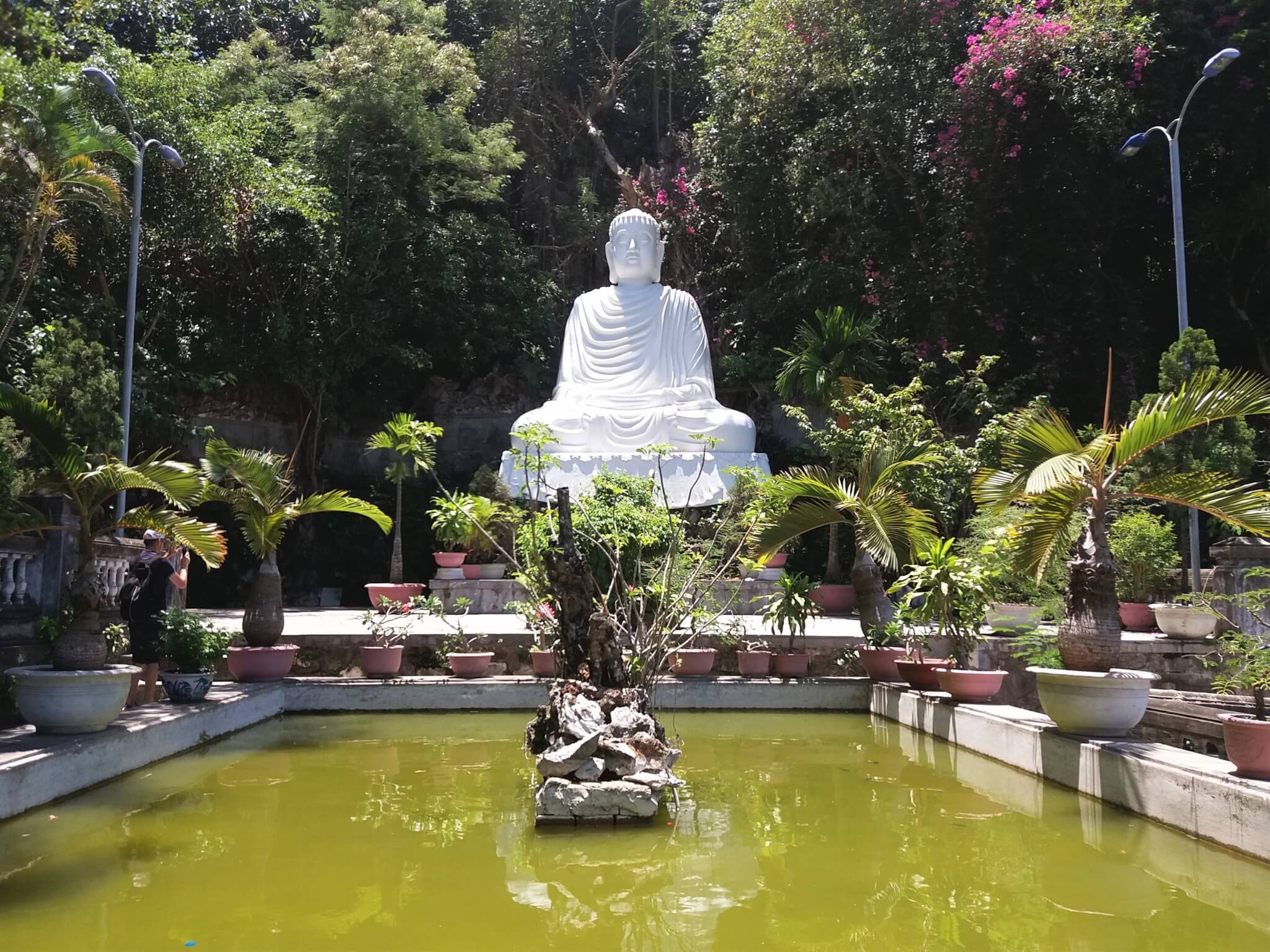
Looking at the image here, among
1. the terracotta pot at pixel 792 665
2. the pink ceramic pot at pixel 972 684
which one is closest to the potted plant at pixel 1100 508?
the pink ceramic pot at pixel 972 684

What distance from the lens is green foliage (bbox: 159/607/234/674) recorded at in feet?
24.8

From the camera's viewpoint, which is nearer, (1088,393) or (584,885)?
(584,885)

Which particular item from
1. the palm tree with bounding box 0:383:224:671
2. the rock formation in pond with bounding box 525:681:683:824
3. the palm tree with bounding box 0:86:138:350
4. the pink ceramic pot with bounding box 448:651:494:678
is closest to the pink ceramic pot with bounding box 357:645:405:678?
the pink ceramic pot with bounding box 448:651:494:678

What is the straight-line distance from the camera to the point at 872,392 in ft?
39.3

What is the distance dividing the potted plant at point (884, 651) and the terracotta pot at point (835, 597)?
327cm

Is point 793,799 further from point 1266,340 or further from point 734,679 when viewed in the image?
point 1266,340

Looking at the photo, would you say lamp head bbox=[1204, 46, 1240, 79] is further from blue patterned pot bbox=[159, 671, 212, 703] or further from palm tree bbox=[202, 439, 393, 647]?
blue patterned pot bbox=[159, 671, 212, 703]

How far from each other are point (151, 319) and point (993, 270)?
1255 centimetres

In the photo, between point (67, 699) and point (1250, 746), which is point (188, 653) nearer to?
point (67, 699)

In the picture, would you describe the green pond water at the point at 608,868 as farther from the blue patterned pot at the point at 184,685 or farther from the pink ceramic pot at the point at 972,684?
the pink ceramic pot at the point at 972,684

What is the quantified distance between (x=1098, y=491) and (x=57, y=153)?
8984mm

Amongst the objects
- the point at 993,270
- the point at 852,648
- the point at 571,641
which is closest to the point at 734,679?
the point at 852,648

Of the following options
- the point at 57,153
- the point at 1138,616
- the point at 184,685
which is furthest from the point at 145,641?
the point at 1138,616

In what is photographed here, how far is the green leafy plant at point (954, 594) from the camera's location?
7.74 metres
